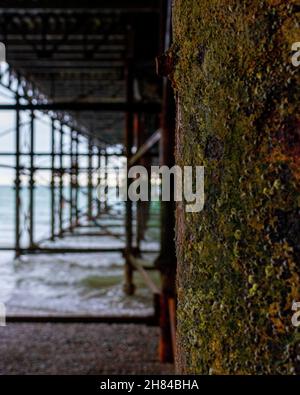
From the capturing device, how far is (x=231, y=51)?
75 centimetres

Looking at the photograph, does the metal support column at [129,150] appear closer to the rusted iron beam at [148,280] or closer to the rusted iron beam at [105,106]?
the rusted iron beam at [148,280]

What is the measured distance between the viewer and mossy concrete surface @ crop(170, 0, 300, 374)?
2.26 ft

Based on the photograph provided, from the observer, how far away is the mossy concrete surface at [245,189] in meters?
0.69

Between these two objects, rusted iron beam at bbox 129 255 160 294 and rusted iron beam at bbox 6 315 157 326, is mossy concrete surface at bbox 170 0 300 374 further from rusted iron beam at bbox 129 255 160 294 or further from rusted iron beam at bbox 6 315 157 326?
rusted iron beam at bbox 6 315 157 326

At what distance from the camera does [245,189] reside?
2.37ft

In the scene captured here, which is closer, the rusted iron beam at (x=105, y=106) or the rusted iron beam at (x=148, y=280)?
the rusted iron beam at (x=148, y=280)

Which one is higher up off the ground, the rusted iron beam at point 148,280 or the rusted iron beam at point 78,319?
the rusted iron beam at point 148,280

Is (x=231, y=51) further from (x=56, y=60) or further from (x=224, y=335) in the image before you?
(x=56, y=60)

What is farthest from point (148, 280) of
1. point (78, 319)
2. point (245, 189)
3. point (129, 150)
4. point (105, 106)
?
point (245, 189)

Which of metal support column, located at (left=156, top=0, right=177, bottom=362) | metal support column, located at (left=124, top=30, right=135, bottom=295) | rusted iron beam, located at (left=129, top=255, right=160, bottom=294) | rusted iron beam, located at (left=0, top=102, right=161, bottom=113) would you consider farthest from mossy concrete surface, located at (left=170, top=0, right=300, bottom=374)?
metal support column, located at (left=124, top=30, right=135, bottom=295)

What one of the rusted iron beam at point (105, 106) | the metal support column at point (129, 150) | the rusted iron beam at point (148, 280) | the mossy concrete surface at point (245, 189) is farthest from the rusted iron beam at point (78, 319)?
the mossy concrete surface at point (245, 189)

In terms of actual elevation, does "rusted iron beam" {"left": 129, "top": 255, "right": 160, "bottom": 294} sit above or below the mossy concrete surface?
below
